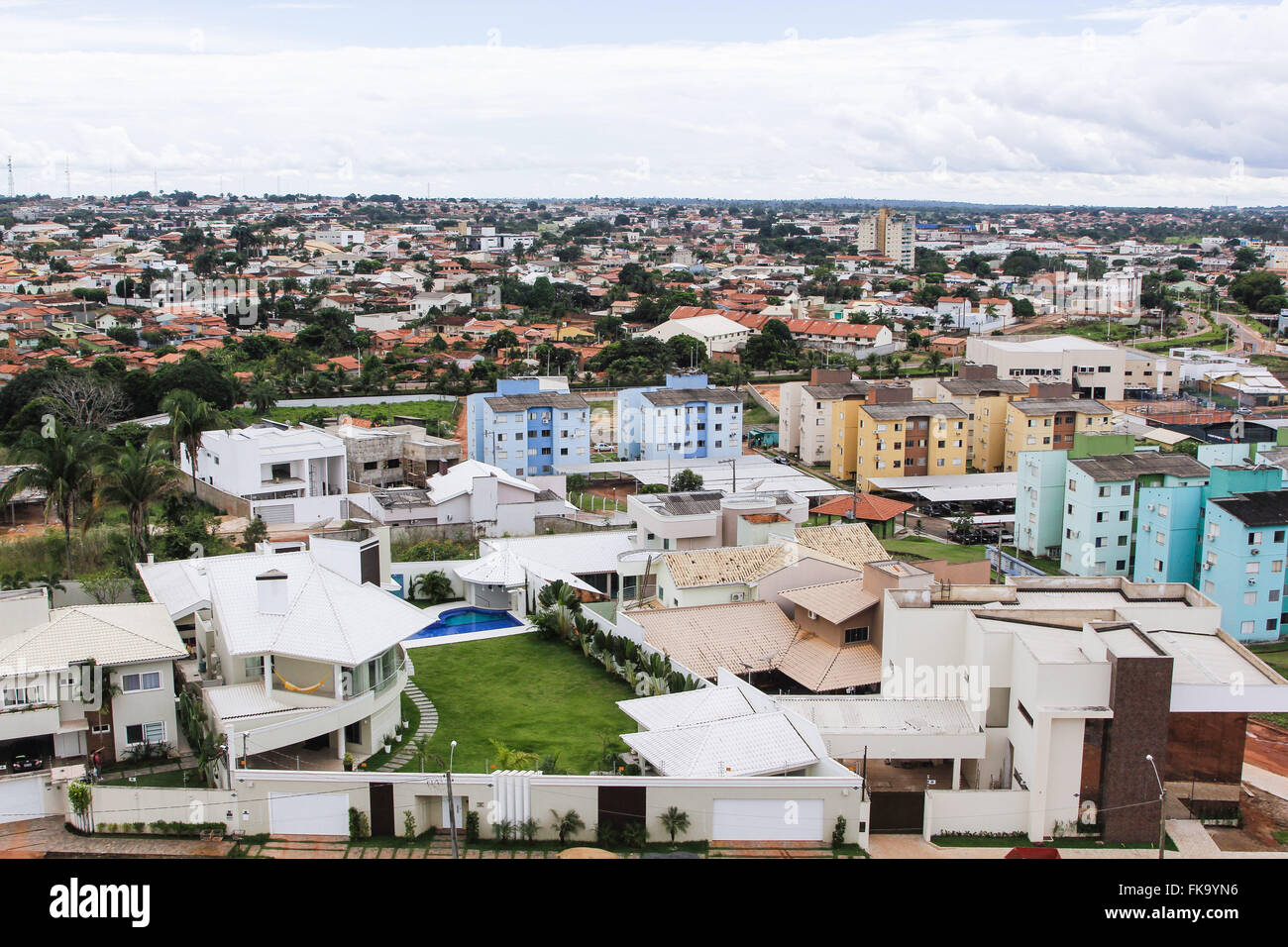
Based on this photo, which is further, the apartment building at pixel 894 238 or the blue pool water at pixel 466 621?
the apartment building at pixel 894 238

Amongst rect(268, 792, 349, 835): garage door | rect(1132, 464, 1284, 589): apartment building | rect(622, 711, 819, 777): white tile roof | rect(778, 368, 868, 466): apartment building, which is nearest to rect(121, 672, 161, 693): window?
rect(268, 792, 349, 835): garage door

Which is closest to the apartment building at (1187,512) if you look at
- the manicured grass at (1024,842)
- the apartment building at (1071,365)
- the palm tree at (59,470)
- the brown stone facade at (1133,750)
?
the brown stone facade at (1133,750)

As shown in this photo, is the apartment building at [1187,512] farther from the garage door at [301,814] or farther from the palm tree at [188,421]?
the palm tree at [188,421]

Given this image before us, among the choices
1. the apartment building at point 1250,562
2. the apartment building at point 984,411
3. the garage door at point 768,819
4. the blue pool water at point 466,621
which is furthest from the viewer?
the apartment building at point 984,411

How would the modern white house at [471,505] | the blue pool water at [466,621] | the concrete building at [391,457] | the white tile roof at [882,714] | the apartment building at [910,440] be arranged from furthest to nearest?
the apartment building at [910,440] → the concrete building at [391,457] → the modern white house at [471,505] → the blue pool water at [466,621] → the white tile roof at [882,714]

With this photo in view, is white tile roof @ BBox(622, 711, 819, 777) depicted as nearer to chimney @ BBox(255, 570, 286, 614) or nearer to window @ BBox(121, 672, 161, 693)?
chimney @ BBox(255, 570, 286, 614)

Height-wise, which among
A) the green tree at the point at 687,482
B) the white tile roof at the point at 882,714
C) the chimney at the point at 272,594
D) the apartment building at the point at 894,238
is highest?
the apartment building at the point at 894,238

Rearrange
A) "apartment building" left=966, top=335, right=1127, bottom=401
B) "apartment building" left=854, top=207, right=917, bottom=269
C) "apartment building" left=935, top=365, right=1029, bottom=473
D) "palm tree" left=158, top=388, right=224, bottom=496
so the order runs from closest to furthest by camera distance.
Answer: "palm tree" left=158, top=388, right=224, bottom=496
"apartment building" left=935, top=365, right=1029, bottom=473
"apartment building" left=966, top=335, right=1127, bottom=401
"apartment building" left=854, top=207, right=917, bottom=269
